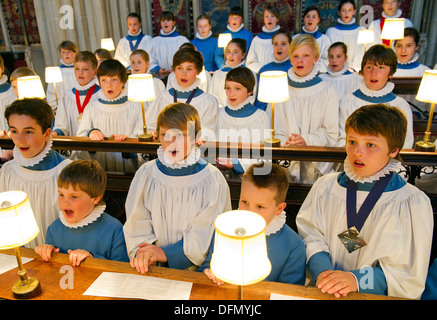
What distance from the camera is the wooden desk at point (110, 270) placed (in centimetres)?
189

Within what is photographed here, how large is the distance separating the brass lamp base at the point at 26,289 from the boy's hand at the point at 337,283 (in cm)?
152

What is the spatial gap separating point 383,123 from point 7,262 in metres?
2.44

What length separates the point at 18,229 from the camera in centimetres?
184

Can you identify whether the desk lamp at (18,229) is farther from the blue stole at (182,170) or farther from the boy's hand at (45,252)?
the blue stole at (182,170)

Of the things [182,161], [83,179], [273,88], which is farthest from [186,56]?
[83,179]

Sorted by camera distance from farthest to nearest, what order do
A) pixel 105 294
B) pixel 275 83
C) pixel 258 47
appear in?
pixel 258 47 → pixel 275 83 → pixel 105 294

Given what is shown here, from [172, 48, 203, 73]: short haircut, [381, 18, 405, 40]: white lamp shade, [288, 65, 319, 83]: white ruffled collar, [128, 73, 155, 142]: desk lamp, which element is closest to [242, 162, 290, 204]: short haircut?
[128, 73, 155, 142]: desk lamp

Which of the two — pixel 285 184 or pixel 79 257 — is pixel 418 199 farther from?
pixel 79 257

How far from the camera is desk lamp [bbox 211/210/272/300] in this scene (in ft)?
4.35

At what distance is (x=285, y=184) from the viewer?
Result: 7.39ft

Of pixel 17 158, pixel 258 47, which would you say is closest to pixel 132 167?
pixel 17 158

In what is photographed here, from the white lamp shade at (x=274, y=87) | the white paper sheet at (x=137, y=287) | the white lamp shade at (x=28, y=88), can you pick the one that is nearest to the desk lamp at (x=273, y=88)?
the white lamp shade at (x=274, y=87)

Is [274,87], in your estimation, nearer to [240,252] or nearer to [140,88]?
[140,88]

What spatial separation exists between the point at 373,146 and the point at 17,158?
2719mm
